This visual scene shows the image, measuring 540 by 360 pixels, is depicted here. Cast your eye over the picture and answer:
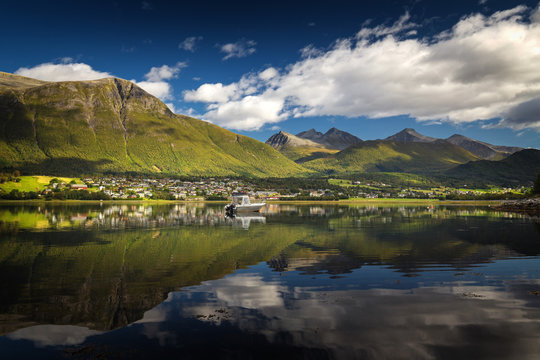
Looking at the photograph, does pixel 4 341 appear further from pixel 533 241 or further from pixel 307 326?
pixel 533 241

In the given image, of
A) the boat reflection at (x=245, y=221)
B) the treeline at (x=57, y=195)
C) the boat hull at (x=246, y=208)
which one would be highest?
the treeline at (x=57, y=195)

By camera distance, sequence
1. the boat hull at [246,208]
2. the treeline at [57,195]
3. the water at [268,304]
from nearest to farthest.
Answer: the water at [268,304] → the boat hull at [246,208] → the treeline at [57,195]

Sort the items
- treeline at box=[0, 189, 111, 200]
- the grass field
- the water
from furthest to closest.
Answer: the grass field → treeline at box=[0, 189, 111, 200] → the water

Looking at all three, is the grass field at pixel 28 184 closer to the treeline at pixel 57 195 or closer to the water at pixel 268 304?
the treeline at pixel 57 195

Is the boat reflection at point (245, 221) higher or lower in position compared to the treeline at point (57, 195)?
lower

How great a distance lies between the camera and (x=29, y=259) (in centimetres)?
2352

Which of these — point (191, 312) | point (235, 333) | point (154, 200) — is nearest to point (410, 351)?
point (235, 333)

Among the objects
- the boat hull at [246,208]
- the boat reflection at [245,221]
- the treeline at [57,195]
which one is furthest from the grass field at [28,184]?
the boat reflection at [245,221]

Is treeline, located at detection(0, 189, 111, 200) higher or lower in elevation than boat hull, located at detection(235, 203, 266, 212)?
higher

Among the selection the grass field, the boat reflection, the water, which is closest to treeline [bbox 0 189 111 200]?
the grass field

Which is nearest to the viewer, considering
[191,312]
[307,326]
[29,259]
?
[307,326]

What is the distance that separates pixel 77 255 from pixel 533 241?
4165 cm

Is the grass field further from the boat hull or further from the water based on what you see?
the water

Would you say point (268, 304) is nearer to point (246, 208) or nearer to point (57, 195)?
point (246, 208)
